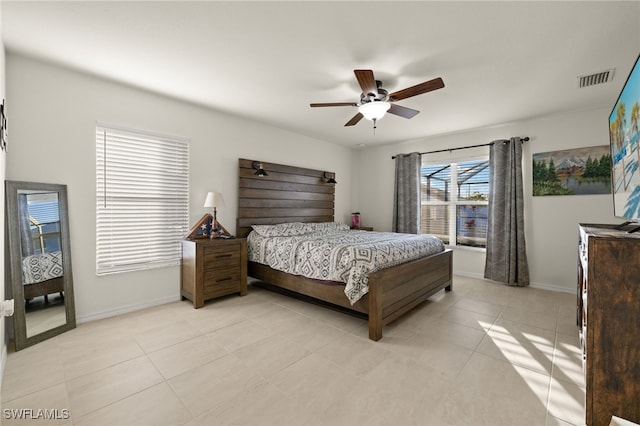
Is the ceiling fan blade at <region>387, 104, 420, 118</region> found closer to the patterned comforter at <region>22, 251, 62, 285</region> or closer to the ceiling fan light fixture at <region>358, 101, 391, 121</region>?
the ceiling fan light fixture at <region>358, 101, 391, 121</region>

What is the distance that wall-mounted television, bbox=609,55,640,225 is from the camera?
5.42 feet

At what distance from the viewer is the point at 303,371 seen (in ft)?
6.63

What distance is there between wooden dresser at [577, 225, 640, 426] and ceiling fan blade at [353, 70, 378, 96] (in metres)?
1.83

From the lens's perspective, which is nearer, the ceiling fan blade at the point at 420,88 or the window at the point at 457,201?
the ceiling fan blade at the point at 420,88

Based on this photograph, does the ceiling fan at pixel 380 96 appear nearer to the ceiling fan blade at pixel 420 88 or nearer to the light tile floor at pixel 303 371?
the ceiling fan blade at pixel 420 88

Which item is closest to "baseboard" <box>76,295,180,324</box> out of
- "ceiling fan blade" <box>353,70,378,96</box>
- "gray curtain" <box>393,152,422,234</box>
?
"ceiling fan blade" <box>353,70,378,96</box>

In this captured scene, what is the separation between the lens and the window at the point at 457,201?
15.5ft

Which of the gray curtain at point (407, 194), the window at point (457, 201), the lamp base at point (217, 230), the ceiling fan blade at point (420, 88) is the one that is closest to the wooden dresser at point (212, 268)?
the lamp base at point (217, 230)

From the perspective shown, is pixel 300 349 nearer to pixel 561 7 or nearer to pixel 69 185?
pixel 69 185

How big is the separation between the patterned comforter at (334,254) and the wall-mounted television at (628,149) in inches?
68.2

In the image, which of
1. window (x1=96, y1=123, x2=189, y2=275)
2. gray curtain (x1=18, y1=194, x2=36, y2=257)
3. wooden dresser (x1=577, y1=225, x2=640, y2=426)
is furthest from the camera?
window (x1=96, y1=123, x2=189, y2=275)

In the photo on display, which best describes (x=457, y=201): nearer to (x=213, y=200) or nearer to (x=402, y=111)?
(x=402, y=111)

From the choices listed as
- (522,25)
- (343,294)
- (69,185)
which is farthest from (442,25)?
(69,185)

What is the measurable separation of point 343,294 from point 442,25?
243 cm
